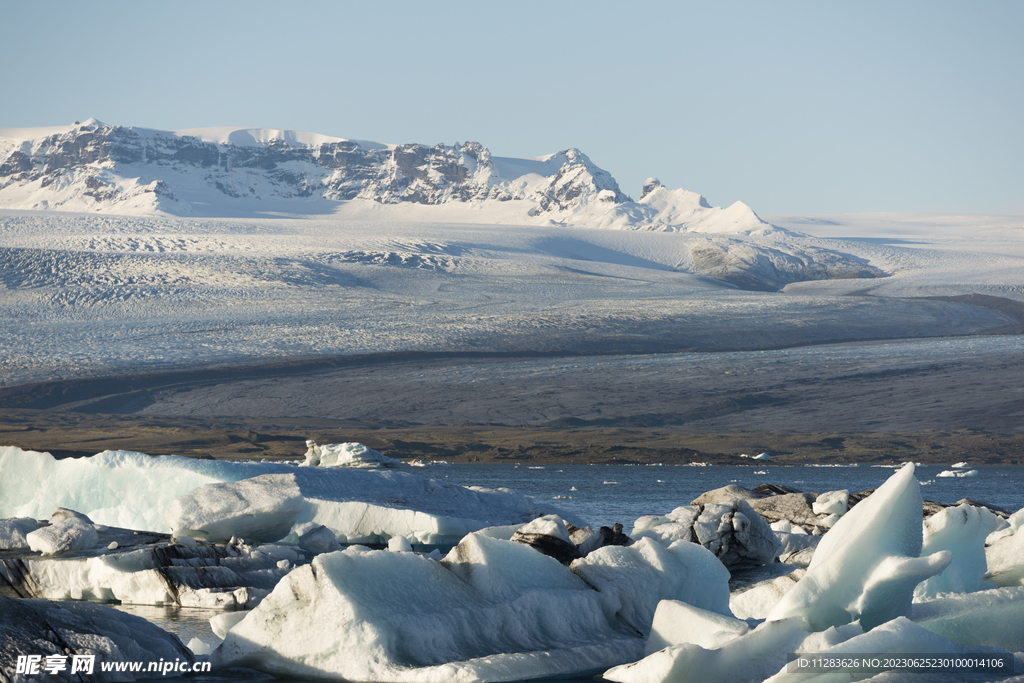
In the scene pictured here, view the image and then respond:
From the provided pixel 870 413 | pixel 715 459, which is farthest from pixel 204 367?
pixel 870 413

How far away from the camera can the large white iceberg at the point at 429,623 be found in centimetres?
569

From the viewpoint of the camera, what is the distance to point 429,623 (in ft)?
19.2

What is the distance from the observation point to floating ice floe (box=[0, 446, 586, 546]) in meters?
12.3

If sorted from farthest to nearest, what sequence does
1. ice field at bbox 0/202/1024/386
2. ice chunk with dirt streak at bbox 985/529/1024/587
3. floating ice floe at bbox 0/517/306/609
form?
1. ice field at bbox 0/202/1024/386
2. floating ice floe at bbox 0/517/306/609
3. ice chunk with dirt streak at bbox 985/529/1024/587

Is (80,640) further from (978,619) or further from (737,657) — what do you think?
(978,619)

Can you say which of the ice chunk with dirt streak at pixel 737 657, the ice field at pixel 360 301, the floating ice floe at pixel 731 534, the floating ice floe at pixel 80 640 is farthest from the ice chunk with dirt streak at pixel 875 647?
the ice field at pixel 360 301

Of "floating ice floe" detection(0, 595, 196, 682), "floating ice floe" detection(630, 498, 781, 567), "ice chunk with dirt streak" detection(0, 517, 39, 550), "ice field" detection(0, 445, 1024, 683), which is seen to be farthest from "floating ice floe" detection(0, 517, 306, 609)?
"floating ice floe" detection(630, 498, 781, 567)

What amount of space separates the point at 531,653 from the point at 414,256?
67.2 m

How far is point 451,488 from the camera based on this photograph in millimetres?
13508

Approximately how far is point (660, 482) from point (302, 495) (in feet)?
75.1

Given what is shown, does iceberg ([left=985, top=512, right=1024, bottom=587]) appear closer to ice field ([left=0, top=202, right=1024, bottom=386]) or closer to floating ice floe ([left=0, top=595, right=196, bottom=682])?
floating ice floe ([left=0, top=595, right=196, bottom=682])

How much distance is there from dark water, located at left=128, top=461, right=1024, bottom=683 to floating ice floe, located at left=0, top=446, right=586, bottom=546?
5.05 meters

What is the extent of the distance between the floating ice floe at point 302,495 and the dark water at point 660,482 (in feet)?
16.6

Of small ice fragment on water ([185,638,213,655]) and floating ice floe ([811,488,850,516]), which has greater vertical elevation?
small ice fragment on water ([185,638,213,655])
